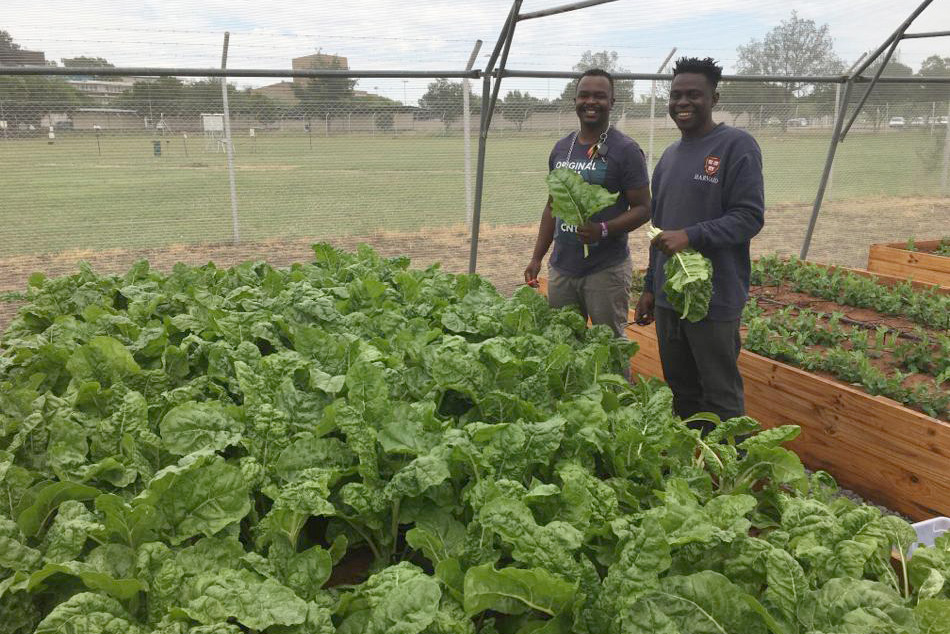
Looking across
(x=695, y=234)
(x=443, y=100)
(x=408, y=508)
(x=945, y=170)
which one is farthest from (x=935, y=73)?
(x=408, y=508)

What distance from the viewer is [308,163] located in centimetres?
900

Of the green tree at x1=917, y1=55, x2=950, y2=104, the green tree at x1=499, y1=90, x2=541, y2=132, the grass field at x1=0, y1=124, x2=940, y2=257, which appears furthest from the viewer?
the green tree at x1=917, y1=55, x2=950, y2=104

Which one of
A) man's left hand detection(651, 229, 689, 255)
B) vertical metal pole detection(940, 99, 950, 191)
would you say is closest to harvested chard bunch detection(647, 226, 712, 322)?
man's left hand detection(651, 229, 689, 255)

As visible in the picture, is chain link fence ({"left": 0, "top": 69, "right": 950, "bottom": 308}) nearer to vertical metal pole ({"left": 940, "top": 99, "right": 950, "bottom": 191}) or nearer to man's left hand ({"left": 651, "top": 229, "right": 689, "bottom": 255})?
vertical metal pole ({"left": 940, "top": 99, "right": 950, "bottom": 191})

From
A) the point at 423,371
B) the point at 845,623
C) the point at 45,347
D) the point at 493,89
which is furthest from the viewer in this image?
the point at 493,89

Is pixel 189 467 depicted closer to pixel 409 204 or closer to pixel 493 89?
pixel 493 89

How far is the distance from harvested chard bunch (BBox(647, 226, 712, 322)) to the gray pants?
0.68 meters

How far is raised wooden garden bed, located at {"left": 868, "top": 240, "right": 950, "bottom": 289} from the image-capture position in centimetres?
721

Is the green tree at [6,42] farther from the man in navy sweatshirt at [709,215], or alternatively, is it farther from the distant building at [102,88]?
the man in navy sweatshirt at [709,215]

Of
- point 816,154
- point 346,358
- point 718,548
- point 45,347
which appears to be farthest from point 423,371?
point 816,154

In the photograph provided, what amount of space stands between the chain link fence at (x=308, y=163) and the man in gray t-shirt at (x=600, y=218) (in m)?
4.29

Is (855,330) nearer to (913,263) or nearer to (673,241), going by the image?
(673,241)

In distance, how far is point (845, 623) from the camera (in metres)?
1.43

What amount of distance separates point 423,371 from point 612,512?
103 centimetres
